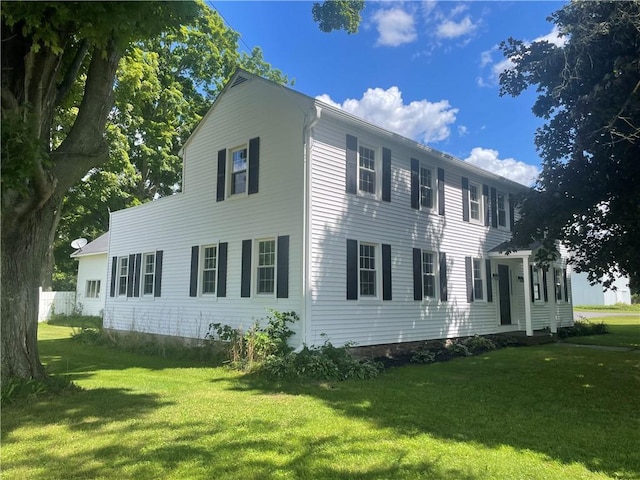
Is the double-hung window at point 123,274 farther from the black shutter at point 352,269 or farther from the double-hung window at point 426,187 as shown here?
the double-hung window at point 426,187

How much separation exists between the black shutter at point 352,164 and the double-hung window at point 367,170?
0.25 metres

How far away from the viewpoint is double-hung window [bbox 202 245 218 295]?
41.2 feet

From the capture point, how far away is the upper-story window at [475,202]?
15.2 metres

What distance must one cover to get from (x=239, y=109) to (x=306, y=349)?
7.08 meters

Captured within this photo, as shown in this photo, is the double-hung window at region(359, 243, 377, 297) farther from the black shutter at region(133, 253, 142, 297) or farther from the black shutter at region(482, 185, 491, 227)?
the black shutter at region(133, 253, 142, 297)

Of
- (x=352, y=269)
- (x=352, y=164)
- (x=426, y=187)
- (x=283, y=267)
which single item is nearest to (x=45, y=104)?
(x=283, y=267)

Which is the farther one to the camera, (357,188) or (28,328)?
(357,188)

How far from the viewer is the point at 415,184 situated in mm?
12906

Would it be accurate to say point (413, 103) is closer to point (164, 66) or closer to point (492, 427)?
point (492, 427)

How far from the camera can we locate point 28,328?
6.81m

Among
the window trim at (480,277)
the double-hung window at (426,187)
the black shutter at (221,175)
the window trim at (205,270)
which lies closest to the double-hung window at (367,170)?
the double-hung window at (426,187)

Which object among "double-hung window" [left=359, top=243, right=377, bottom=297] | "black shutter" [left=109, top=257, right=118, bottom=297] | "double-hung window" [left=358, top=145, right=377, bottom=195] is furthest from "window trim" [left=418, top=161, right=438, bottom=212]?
"black shutter" [left=109, top=257, right=118, bottom=297]

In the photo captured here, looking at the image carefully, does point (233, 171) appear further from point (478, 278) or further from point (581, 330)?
point (581, 330)

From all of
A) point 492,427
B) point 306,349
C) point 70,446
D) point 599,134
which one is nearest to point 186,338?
point 306,349
